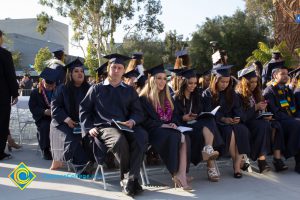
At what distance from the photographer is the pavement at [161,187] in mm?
4633

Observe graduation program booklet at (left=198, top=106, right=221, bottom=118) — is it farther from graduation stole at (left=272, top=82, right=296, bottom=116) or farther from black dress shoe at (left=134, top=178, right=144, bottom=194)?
graduation stole at (left=272, top=82, right=296, bottom=116)

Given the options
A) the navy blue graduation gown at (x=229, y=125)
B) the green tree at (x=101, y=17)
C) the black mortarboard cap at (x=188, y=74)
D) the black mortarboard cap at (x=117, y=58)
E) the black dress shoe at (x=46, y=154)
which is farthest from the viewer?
the green tree at (x=101, y=17)

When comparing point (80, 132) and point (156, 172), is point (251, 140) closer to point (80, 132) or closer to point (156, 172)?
point (156, 172)

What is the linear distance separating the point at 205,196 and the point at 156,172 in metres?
1.20

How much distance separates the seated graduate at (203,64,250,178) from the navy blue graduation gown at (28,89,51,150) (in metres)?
2.78

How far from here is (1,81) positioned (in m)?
6.61

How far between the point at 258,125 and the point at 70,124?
9.19ft

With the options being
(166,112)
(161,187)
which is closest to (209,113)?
(166,112)

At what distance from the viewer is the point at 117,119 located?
5012 mm

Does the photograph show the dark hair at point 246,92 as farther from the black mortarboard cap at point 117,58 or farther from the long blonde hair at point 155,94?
the black mortarboard cap at point 117,58

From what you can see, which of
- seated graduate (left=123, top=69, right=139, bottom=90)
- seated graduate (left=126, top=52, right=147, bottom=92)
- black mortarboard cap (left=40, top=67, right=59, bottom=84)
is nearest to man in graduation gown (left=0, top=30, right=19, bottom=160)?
black mortarboard cap (left=40, top=67, right=59, bottom=84)

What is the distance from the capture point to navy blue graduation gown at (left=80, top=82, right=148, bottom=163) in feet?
16.5

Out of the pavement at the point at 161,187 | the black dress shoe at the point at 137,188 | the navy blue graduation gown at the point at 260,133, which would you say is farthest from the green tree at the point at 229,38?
Result: the black dress shoe at the point at 137,188
